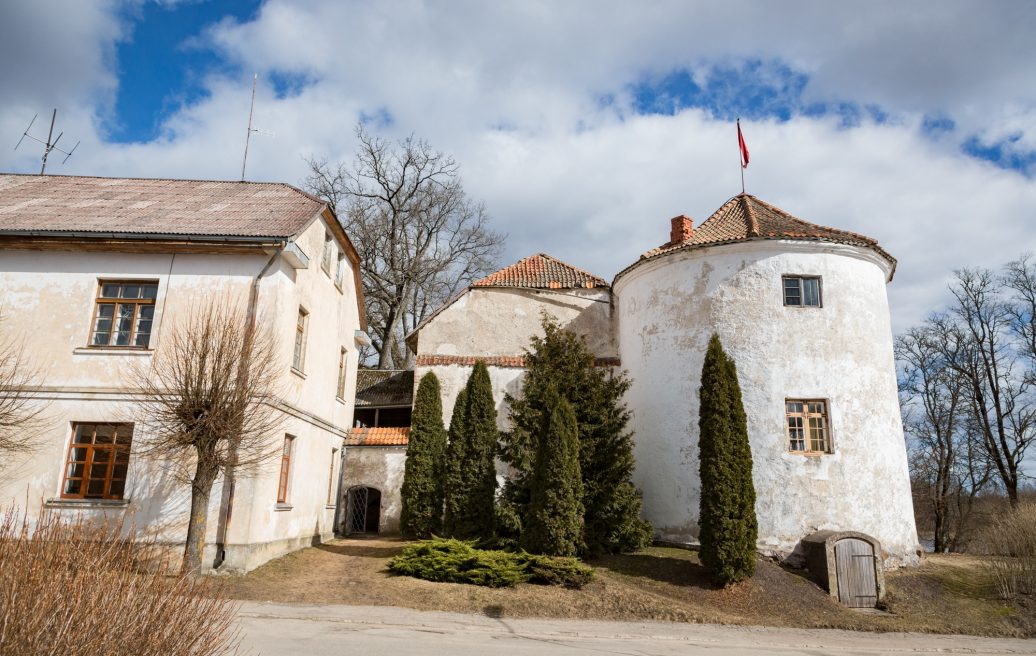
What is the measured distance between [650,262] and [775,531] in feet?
24.4

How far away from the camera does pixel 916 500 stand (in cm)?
3209

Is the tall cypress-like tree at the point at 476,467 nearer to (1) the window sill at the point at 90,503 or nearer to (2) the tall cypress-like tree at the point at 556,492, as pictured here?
(2) the tall cypress-like tree at the point at 556,492

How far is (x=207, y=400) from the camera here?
12.0 meters

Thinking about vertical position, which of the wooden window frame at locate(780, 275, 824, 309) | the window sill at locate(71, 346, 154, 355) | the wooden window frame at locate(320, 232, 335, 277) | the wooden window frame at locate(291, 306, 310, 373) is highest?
the wooden window frame at locate(320, 232, 335, 277)

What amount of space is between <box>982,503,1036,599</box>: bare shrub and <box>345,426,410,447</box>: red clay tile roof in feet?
49.2

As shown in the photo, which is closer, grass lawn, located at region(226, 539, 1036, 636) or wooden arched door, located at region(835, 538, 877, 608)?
grass lawn, located at region(226, 539, 1036, 636)

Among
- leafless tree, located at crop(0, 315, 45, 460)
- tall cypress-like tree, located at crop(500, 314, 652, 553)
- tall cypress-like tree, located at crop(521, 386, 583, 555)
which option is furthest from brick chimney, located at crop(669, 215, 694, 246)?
leafless tree, located at crop(0, 315, 45, 460)

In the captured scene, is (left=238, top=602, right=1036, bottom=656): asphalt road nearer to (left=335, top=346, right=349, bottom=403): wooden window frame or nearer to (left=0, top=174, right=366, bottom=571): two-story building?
(left=0, top=174, right=366, bottom=571): two-story building

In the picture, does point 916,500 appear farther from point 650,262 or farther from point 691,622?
point 691,622

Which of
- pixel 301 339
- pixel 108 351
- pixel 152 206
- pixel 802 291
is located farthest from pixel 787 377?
pixel 152 206

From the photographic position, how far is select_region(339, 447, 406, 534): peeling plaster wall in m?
20.0

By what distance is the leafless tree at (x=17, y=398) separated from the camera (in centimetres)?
1292

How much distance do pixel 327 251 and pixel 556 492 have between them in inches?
352

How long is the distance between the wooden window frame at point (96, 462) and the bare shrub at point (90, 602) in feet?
32.1
